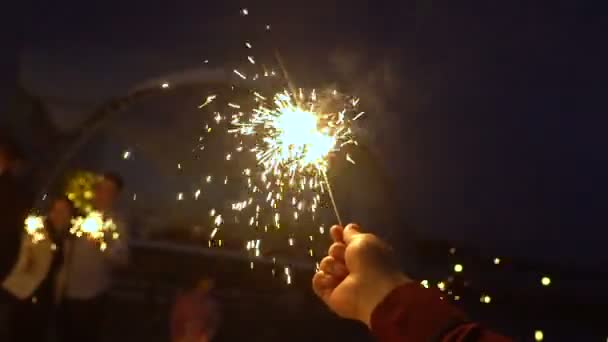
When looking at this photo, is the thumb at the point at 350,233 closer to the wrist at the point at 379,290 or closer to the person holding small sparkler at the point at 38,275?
the wrist at the point at 379,290

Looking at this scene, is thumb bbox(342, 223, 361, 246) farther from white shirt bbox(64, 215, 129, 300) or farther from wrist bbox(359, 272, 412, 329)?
white shirt bbox(64, 215, 129, 300)

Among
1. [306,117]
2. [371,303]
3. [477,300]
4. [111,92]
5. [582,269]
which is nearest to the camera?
[371,303]

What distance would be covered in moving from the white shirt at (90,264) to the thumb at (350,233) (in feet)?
7.64

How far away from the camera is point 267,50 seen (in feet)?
9.78

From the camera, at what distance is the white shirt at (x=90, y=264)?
3.60m

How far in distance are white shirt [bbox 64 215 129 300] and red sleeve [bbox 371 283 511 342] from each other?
2615 millimetres

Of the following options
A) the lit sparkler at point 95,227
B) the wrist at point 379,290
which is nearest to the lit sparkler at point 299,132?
the wrist at point 379,290

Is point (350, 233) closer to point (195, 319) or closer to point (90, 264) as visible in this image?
point (90, 264)

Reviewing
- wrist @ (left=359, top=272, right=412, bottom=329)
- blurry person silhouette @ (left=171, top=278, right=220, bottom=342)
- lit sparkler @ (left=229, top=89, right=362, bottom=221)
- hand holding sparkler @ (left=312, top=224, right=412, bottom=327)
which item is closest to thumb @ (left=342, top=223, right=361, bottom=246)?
hand holding sparkler @ (left=312, top=224, right=412, bottom=327)

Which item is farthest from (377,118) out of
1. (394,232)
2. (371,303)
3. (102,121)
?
(371,303)

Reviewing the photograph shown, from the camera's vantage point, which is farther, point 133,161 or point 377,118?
point 133,161

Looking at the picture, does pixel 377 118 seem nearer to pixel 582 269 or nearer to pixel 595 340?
pixel 595 340

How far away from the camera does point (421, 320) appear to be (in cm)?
115

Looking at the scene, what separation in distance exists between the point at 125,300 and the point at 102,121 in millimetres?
1372
